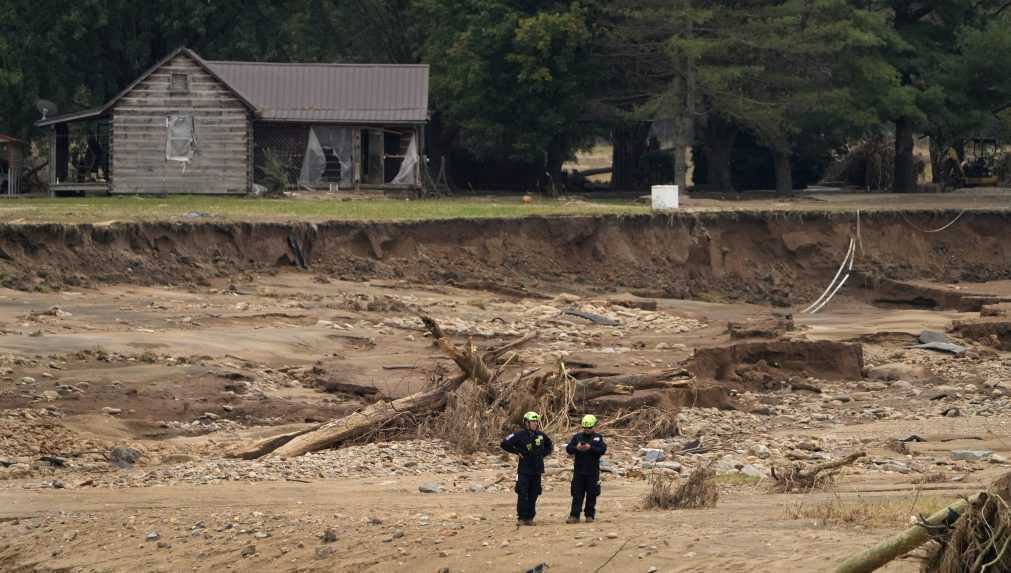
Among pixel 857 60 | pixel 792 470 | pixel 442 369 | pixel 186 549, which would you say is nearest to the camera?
pixel 186 549

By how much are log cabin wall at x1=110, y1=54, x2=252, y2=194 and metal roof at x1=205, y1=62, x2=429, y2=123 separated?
94 centimetres

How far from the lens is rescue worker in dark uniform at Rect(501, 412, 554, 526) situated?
11.8 metres

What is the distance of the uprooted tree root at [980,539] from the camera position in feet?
28.7

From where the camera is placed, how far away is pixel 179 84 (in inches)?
1711

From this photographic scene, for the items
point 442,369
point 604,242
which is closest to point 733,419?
point 442,369

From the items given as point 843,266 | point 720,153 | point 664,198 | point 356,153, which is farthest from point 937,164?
point 356,153

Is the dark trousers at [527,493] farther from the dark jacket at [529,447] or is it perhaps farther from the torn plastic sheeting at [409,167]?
the torn plastic sheeting at [409,167]

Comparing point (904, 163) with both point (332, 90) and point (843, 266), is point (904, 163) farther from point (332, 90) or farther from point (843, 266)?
point (332, 90)

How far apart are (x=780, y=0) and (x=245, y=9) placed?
19.2 m

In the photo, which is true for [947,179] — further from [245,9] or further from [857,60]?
[245,9]

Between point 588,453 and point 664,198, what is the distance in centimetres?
2634

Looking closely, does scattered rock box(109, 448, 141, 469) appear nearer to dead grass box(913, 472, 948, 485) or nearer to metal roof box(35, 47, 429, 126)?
dead grass box(913, 472, 948, 485)

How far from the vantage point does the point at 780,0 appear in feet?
142

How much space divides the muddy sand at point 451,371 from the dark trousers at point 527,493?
0.26 meters
